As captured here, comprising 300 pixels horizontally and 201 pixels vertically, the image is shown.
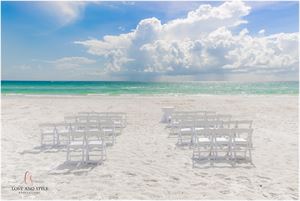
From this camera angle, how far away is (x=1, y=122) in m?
13.3

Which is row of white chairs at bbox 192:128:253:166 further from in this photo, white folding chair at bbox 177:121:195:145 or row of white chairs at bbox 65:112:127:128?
row of white chairs at bbox 65:112:127:128

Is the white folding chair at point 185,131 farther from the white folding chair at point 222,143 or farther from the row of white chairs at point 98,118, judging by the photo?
the row of white chairs at point 98,118

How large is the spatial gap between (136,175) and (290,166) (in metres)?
3.80

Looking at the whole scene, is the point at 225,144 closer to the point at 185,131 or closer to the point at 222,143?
the point at 222,143

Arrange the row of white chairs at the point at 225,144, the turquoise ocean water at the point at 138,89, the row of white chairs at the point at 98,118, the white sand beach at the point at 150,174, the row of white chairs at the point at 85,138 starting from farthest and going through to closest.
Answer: the turquoise ocean water at the point at 138,89 < the row of white chairs at the point at 98,118 < the row of white chairs at the point at 225,144 < the row of white chairs at the point at 85,138 < the white sand beach at the point at 150,174

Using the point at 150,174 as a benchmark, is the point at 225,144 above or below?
above

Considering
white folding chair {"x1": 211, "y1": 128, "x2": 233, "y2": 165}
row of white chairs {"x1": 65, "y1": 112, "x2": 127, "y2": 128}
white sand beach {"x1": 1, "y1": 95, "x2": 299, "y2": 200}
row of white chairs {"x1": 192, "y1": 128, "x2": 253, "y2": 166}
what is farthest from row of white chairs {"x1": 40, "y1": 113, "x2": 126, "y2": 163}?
white folding chair {"x1": 211, "y1": 128, "x2": 233, "y2": 165}

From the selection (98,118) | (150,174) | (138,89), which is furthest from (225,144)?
(138,89)

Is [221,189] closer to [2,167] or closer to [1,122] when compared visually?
[2,167]

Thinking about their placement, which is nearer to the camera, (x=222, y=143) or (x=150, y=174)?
(x=150, y=174)

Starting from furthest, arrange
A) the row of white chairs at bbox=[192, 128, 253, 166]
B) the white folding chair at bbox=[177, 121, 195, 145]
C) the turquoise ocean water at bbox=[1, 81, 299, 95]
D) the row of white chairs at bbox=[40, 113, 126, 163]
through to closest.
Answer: the turquoise ocean water at bbox=[1, 81, 299, 95] < the white folding chair at bbox=[177, 121, 195, 145] < the row of white chairs at bbox=[192, 128, 253, 166] < the row of white chairs at bbox=[40, 113, 126, 163]

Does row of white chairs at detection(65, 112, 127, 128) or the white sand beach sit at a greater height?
row of white chairs at detection(65, 112, 127, 128)

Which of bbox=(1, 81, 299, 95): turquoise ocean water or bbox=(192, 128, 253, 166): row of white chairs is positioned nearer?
bbox=(192, 128, 253, 166): row of white chairs

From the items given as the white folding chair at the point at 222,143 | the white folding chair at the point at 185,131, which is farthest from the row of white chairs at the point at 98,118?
the white folding chair at the point at 222,143
